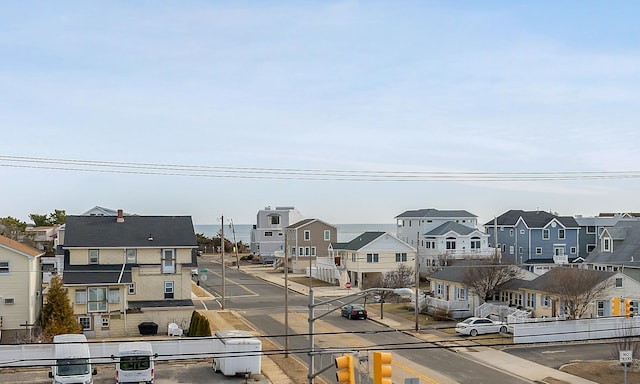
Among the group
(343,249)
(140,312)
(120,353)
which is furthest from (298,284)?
(120,353)

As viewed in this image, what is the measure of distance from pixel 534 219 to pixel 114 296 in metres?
63.1

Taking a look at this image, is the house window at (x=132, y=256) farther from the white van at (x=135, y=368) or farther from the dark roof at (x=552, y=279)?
the dark roof at (x=552, y=279)

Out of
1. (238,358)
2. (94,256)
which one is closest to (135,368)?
(238,358)

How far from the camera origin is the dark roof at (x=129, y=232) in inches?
2041

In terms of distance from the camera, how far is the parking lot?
33781 millimetres

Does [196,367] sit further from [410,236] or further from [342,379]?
[410,236]

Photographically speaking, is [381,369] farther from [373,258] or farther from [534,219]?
[534,219]

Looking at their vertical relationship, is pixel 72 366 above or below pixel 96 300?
below

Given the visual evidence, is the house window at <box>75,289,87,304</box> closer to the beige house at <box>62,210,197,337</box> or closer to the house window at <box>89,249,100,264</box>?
the beige house at <box>62,210,197,337</box>

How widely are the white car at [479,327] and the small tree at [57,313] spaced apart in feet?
79.6

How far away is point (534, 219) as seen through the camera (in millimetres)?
93250

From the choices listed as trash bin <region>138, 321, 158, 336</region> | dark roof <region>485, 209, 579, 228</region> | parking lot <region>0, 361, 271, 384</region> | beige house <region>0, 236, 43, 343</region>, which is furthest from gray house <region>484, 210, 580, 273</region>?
beige house <region>0, 236, 43, 343</region>

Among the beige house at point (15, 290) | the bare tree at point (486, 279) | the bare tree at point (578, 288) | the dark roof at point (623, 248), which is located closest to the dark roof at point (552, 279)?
the bare tree at point (578, 288)

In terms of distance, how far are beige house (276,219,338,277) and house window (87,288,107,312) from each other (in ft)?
175
